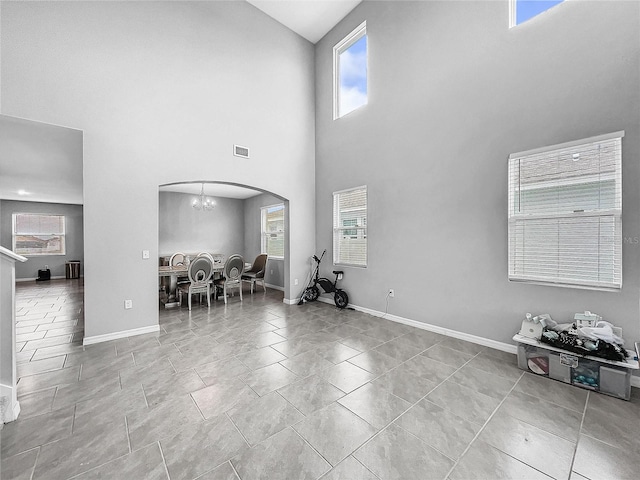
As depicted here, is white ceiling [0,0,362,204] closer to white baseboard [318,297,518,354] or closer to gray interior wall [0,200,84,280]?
gray interior wall [0,200,84,280]

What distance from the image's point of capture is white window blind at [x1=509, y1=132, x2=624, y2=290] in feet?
8.17

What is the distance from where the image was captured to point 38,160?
482 centimetres

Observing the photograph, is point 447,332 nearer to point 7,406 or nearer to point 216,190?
point 7,406

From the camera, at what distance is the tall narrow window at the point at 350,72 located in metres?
4.94

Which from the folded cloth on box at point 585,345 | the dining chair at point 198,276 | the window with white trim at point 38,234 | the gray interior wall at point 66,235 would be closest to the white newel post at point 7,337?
the dining chair at point 198,276

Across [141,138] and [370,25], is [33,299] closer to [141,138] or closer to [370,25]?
[141,138]

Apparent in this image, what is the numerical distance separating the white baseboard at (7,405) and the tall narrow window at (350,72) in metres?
5.54

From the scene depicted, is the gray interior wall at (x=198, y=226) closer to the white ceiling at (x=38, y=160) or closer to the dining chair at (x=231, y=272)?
the white ceiling at (x=38, y=160)

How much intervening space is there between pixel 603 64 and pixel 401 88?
230cm

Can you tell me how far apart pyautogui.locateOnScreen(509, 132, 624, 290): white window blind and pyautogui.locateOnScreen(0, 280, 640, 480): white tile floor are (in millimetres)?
1084

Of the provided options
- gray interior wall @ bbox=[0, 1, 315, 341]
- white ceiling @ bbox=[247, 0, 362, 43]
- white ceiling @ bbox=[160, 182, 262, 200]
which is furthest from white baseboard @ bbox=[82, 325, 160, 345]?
white ceiling @ bbox=[247, 0, 362, 43]

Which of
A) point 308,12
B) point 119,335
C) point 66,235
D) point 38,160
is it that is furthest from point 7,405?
point 66,235

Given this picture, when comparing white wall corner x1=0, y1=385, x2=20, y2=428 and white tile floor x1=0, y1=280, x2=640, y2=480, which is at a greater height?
white wall corner x1=0, y1=385, x2=20, y2=428

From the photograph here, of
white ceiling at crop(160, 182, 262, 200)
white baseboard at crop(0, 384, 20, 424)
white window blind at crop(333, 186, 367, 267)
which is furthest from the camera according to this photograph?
white ceiling at crop(160, 182, 262, 200)
